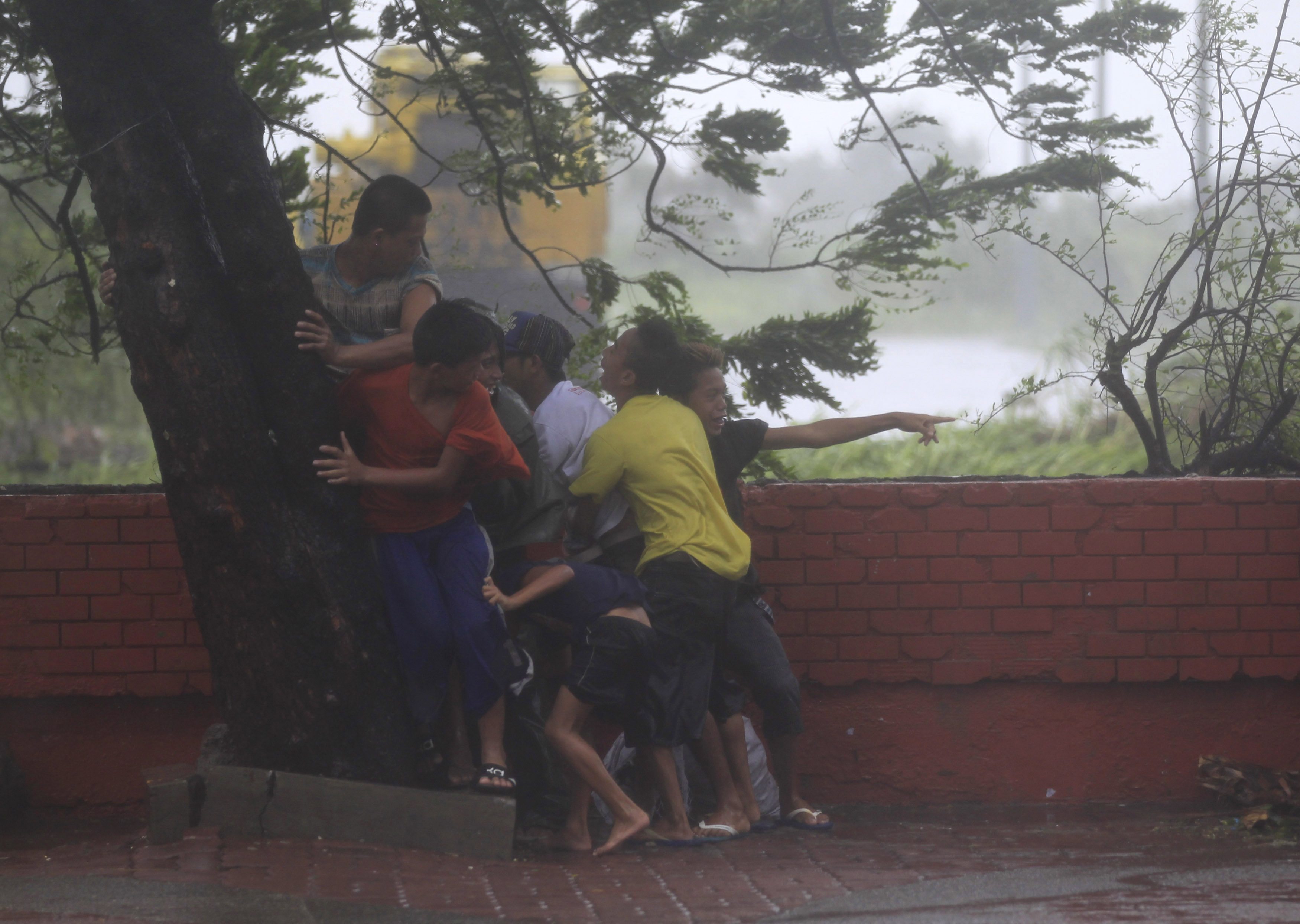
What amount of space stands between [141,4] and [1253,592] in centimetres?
462

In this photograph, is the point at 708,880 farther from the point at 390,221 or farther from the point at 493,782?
the point at 390,221

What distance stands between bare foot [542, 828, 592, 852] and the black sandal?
0.32 metres

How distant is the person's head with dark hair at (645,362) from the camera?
4.54 metres

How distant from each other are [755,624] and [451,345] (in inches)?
61.7

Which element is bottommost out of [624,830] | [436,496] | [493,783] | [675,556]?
[624,830]

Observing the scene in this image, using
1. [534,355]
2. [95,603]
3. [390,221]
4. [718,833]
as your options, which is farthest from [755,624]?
[95,603]

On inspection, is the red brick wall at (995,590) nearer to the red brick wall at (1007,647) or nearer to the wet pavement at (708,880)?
the red brick wall at (1007,647)

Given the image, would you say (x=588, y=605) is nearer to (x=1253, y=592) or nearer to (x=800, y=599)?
(x=800, y=599)

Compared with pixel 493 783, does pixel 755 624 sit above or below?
above

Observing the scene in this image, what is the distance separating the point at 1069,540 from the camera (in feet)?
16.1

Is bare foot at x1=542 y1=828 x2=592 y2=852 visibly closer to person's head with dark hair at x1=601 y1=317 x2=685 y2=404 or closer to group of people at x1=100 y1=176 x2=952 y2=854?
group of people at x1=100 y1=176 x2=952 y2=854

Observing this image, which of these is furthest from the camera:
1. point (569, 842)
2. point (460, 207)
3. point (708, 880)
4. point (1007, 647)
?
point (460, 207)

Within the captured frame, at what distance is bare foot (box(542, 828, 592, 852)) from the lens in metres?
4.18

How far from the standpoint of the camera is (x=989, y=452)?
52.5 ft
